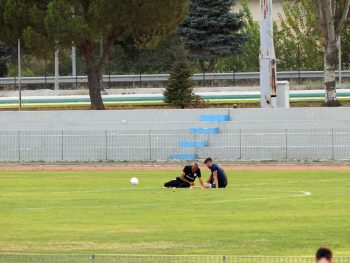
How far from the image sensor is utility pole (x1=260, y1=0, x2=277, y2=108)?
5725cm

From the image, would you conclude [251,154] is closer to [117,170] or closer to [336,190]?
[117,170]

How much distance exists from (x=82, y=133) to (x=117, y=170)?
20.7 feet

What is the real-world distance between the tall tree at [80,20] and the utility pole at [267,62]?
771 cm

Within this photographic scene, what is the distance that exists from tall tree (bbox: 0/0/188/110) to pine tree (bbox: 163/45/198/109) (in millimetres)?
2793

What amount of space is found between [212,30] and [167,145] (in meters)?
34.7

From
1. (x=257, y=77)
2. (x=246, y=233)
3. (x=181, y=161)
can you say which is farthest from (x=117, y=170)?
(x=257, y=77)

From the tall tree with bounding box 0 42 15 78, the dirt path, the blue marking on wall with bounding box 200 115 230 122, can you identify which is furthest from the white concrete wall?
the tall tree with bounding box 0 42 15 78

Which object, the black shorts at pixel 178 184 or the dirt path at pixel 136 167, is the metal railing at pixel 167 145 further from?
the black shorts at pixel 178 184

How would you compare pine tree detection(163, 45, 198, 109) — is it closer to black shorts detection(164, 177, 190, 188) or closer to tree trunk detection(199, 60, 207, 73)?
tree trunk detection(199, 60, 207, 73)

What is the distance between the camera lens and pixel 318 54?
309ft

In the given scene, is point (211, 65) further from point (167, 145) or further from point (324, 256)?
point (324, 256)

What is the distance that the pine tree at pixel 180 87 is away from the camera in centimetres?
6625

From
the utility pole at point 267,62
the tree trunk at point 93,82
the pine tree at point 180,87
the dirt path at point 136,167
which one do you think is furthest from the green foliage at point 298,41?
the dirt path at point 136,167

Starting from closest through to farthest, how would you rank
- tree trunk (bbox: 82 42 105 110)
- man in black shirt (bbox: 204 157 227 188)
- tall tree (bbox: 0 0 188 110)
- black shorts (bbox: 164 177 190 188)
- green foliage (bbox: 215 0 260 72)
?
1. man in black shirt (bbox: 204 157 227 188)
2. black shorts (bbox: 164 177 190 188)
3. tall tree (bbox: 0 0 188 110)
4. tree trunk (bbox: 82 42 105 110)
5. green foliage (bbox: 215 0 260 72)
